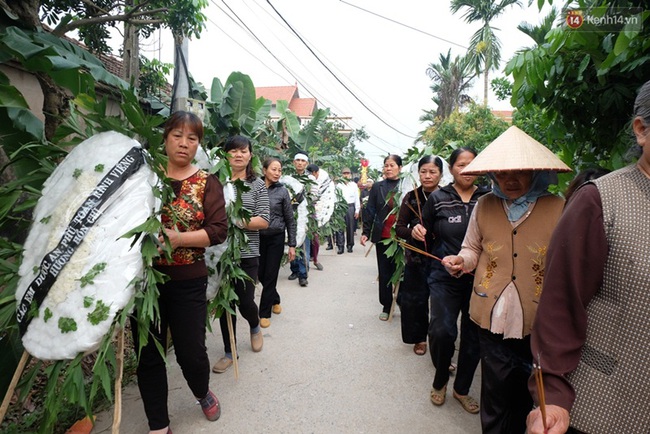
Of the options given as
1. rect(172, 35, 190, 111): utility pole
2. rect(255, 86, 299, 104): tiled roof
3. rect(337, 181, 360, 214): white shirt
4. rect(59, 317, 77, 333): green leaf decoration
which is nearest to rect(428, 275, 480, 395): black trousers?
rect(59, 317, 77, 333): green leaf decoration

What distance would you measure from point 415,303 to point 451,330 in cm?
91

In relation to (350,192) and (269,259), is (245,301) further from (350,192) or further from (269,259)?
(350,192)

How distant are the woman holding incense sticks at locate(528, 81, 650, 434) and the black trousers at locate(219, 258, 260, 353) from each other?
280cm

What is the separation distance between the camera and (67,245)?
1.95 m

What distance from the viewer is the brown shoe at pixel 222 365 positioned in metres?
3.65

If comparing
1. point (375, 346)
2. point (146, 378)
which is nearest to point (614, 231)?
point (146, 378)

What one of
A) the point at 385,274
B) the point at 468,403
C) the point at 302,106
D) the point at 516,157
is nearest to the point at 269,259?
the point at 385,274

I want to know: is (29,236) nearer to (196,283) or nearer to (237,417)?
(196,283)

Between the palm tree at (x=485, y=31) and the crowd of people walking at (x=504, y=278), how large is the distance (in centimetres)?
2201

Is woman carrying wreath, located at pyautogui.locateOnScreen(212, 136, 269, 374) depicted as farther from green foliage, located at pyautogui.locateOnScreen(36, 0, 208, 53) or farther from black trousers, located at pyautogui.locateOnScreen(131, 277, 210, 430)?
green foliage, located at pyautogui.locateOnScreen(36, 0, 208, 53)

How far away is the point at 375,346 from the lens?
4.39m

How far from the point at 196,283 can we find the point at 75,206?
860 millimetres

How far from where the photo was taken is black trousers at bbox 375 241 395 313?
5156mm

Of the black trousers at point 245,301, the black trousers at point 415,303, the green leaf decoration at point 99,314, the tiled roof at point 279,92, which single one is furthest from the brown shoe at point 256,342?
the tiled roof at point 279,92
